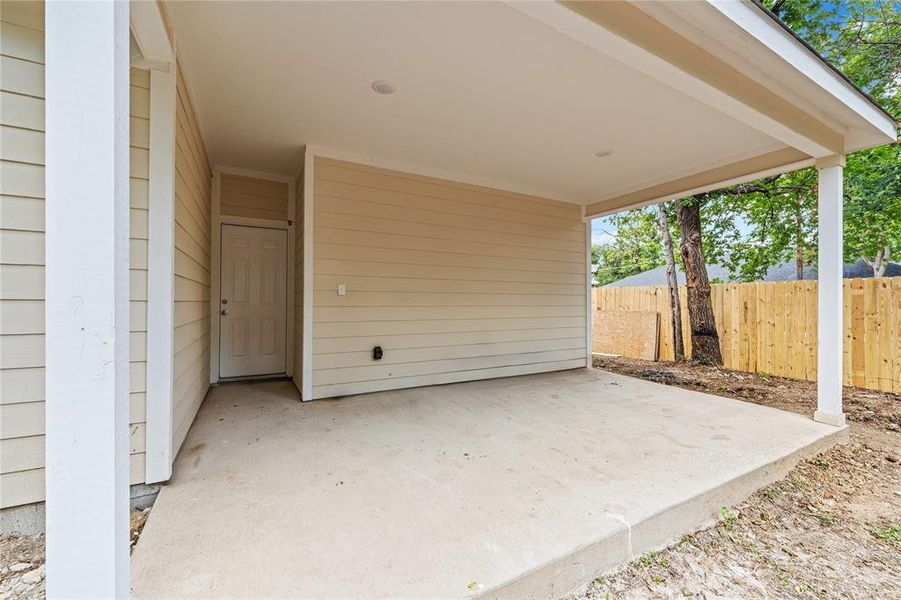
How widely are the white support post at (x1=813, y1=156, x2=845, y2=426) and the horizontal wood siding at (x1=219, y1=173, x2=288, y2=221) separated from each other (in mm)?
5276

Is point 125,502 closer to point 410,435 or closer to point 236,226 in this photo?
point 410,435

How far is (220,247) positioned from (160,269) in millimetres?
2409

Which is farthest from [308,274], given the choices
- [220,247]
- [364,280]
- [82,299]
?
[82,299]

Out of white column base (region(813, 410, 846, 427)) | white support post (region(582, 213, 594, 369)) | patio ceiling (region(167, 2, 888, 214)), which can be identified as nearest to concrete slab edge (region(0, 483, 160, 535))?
patio ceiling (region(167, 2, 888, 214))

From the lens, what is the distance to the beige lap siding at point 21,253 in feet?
5.22

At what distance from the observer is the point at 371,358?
3.90 meters

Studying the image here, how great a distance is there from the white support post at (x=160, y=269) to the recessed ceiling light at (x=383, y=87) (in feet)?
3.75

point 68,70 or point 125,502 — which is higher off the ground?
point 68,70

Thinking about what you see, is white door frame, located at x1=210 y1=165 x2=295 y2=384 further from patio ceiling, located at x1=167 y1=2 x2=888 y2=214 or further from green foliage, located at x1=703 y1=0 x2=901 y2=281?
green foliage, located at x1=703 y1=0 x2=901 y2=281

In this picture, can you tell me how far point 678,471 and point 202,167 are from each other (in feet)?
14.1

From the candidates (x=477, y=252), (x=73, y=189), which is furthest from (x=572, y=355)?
(x=73, y=189)

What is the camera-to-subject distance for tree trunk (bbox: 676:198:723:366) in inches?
236

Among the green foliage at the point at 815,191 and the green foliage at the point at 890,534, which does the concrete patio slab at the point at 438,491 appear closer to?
the green foliage at the point at 890,534

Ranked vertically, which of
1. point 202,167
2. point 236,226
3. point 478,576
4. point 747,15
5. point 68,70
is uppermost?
point 747,15
